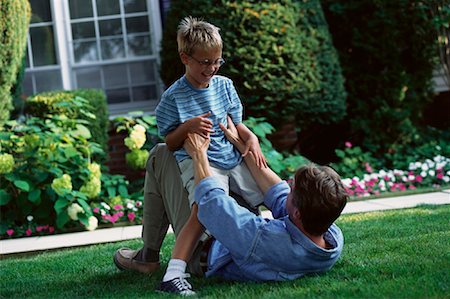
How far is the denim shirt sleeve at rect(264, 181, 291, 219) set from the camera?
3467mm

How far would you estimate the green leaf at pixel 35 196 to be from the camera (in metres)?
5.95

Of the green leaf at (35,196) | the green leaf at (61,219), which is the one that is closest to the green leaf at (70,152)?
the green leaf at (35,196)

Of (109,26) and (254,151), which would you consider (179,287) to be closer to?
(254,151)

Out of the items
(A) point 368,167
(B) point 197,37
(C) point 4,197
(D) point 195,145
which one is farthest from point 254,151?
(A) point 368,167

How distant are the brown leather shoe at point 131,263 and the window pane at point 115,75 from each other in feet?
15.7

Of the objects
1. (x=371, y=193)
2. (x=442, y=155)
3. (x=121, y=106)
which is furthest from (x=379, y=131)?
(x=121, y=106)

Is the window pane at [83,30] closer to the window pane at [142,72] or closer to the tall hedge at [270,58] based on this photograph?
the window pane at [142,72]

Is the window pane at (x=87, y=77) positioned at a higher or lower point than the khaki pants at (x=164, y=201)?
higher

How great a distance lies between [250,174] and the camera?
11.8 feet

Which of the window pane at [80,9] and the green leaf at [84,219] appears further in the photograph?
the window pane at [80,9]

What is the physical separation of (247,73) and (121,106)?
1815mm

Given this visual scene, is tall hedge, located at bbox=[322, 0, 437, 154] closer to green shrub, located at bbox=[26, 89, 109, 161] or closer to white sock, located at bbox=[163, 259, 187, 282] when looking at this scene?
green shrub, located at bbox=[26, 89, 109, 161]

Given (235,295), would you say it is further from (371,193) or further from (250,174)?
(371,193)

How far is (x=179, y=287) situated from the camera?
3145mm
